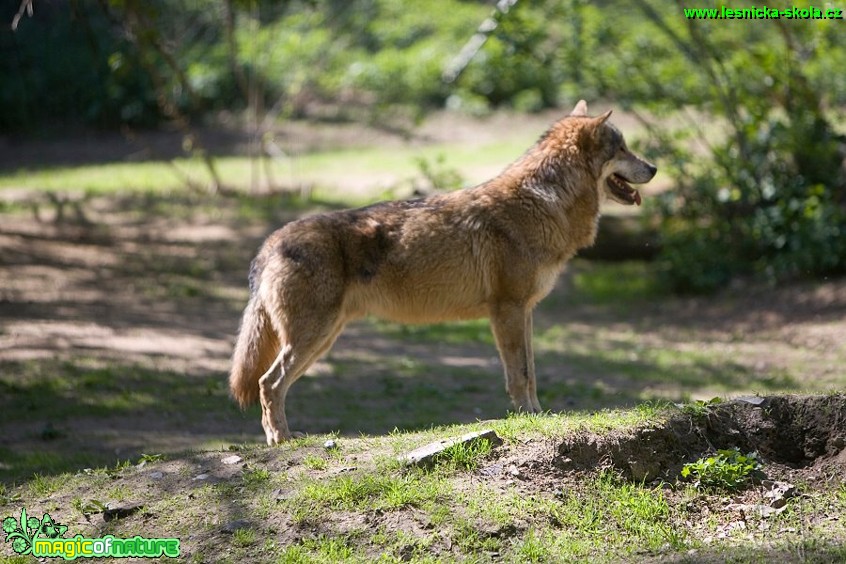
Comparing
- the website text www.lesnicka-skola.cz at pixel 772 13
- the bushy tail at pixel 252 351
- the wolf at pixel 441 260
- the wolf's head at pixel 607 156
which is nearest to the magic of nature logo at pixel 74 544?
the wolf at pixel 441 260

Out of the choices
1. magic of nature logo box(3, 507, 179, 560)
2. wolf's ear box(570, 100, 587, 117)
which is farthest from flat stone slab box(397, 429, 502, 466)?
wolf's ear box(570, 100, 587, 117)

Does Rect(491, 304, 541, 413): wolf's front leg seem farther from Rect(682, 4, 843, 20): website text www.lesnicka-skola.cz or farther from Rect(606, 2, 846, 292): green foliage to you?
Rect(606, 2, 846, 292): green foliage

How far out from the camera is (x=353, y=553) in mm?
5805

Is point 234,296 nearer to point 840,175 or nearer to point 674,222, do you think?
point 674,222

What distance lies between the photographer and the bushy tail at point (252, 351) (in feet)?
26.2

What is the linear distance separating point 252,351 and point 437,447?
81.8 inches

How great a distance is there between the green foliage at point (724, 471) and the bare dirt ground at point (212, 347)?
3362 millimetres

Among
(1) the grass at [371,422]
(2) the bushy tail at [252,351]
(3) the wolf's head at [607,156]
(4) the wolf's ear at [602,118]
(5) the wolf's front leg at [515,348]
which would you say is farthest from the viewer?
(3) the wolf's head at [607,156]

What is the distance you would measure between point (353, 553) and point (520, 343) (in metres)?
2.97

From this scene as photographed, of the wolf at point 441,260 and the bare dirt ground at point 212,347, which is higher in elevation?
the wolf at point 441,260

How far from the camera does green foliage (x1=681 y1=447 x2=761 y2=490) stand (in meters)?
6.48

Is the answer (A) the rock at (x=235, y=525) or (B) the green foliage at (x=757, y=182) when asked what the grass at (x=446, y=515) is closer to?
(A) the rock at (x=235, y=525)

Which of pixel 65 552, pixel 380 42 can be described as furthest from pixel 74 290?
pixel 380 42

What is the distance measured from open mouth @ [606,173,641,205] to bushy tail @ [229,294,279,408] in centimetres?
324
